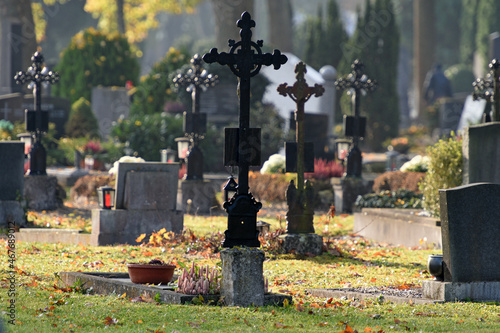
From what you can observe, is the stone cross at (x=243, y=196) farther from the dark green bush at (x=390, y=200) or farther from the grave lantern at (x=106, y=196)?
the dark green bush at (x=390, y=200)

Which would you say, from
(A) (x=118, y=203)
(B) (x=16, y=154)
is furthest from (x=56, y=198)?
(A) (x=118, y=203)

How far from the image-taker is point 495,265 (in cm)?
985

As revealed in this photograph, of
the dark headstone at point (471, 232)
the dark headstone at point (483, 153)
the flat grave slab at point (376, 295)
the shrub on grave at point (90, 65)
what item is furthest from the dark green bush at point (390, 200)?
the shrub on grave at point (90, 65)

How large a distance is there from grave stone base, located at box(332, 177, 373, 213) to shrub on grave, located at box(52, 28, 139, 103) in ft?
59.2

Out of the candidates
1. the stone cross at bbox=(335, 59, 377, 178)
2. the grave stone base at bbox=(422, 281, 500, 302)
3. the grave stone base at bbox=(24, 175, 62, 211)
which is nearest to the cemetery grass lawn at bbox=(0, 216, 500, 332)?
the grave stone base at bbox=(422, 281, 500, 302)

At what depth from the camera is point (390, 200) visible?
1888 cm

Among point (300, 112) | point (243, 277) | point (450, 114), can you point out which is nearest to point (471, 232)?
point (243, 277)

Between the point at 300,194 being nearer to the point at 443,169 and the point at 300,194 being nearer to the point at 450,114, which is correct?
the point at 443,169

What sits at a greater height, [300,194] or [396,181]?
[396,181]

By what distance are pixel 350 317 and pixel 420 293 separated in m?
2.10

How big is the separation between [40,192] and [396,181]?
8441 millimetres

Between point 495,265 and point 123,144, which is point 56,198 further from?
point 495,265

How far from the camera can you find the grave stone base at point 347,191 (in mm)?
21359

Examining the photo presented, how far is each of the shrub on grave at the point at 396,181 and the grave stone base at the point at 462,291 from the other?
11.6m
